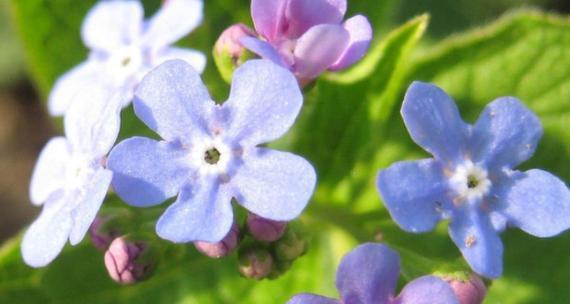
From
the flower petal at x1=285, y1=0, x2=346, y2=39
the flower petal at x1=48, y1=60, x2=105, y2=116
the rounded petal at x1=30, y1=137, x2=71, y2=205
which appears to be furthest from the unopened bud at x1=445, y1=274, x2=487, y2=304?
the flower petal at x1=48, y1=60, x2=105, y2=116

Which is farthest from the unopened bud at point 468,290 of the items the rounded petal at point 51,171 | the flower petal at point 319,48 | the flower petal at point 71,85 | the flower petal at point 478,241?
the flower petal at point 71,85

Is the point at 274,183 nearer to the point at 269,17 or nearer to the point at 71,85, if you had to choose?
the point at 269,17

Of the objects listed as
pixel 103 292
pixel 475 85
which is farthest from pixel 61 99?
pixel 475 85

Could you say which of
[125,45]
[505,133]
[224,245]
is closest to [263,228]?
[224,245]

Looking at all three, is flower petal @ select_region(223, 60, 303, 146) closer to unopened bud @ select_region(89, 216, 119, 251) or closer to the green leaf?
unopened bud @ select_region(89, 216, 119, 251)

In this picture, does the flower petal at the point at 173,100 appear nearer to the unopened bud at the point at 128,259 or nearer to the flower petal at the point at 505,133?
the unopened bud at the point at 128,259

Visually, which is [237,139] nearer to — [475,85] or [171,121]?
[171,121]
